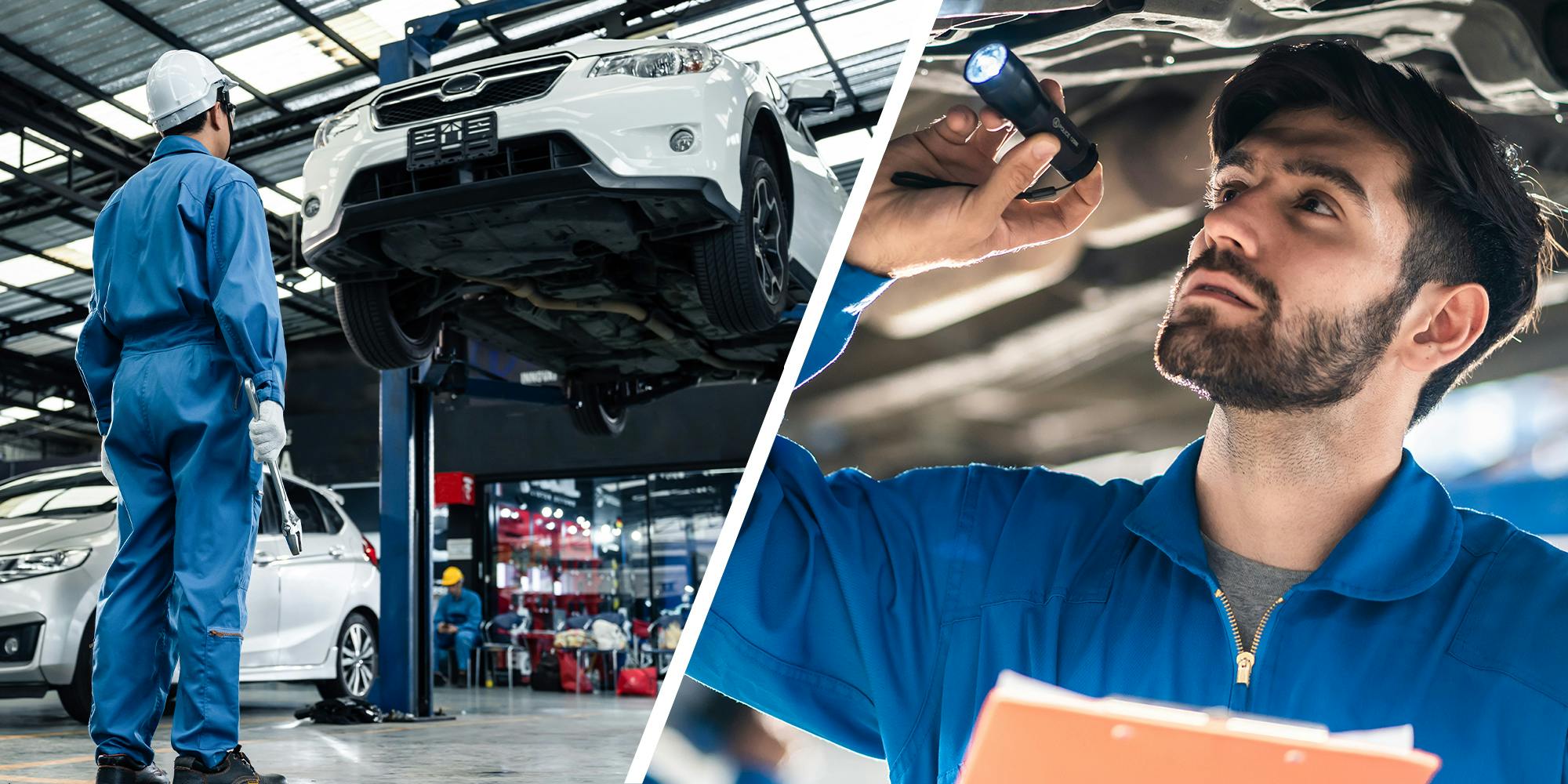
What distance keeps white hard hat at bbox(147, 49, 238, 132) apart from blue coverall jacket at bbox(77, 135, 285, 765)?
0.13 meters

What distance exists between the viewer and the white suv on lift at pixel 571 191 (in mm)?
2727

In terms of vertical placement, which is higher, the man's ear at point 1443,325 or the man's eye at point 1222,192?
the man's eye at point 1222,192

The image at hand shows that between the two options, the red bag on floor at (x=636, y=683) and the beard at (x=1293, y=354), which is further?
the red bag on floor at (x=636, y=683)

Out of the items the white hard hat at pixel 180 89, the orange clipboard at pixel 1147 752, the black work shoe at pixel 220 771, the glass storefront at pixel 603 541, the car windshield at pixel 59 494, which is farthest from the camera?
the glass storefront at pixel 603 541

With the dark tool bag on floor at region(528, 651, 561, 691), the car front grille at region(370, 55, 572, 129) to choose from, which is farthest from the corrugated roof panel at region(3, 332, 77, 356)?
the car front grille at region(370, 55, 572, 129)

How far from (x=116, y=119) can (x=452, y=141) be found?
7188 mm

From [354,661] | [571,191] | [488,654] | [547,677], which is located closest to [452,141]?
[571,191]

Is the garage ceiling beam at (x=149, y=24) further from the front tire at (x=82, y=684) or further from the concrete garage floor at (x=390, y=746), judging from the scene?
the front tire at (x=82, y=684)

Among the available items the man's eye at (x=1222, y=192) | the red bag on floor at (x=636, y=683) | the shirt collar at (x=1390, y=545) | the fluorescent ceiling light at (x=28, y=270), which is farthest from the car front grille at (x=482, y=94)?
the fluorescent ceiling light at (x=28, y=270)

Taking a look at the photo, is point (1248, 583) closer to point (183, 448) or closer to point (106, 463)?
point (183, 448)

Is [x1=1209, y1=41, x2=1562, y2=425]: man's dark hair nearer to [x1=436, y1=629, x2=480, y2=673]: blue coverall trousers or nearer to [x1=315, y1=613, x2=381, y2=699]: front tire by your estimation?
[x1=315, y1=613, x2=381, y2=699]: front tire

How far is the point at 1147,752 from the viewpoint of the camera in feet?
2.12

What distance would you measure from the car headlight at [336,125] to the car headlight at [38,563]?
1.45 meters

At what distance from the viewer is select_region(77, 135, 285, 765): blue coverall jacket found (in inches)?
70.6
